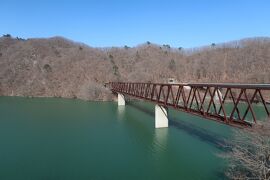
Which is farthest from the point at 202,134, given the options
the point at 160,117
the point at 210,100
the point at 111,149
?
the point at 111,149

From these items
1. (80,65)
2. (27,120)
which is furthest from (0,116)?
(80,65)

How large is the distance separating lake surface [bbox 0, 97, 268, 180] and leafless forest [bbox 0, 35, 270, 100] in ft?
137

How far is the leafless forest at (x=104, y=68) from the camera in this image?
9775 cm

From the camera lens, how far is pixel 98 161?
2583cm

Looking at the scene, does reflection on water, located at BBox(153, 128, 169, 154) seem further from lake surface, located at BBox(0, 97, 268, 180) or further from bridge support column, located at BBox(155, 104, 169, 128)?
bridge support column, located at BBox(155, 104, 169, 128)

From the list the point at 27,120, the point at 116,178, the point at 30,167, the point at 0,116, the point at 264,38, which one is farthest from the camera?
the point at 264,38

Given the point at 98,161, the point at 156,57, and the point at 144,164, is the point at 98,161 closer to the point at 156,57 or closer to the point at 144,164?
the point at 144,164

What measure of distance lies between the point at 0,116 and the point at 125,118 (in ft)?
75.2

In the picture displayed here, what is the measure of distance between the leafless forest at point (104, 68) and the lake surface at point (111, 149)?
41.8 meters

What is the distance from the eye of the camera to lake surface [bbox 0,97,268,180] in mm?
22984

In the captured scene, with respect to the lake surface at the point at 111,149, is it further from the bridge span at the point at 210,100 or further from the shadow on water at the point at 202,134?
the bridge span at the point at 210,100

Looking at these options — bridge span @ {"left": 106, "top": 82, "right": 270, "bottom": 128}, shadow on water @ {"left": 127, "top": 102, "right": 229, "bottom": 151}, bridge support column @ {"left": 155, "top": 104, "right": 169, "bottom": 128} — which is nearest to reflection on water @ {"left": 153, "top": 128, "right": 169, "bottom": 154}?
bridge support column @ {"left": 155, "top": 104, "right": 169, "bottom": 128}

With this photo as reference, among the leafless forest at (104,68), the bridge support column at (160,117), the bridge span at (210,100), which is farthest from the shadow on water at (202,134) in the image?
the leafless forest at (104,68)

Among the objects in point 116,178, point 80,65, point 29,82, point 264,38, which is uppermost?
point 264,38
